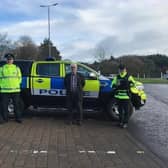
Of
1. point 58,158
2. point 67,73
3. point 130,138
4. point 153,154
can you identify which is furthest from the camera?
point 67,73

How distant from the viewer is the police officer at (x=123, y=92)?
1280cm

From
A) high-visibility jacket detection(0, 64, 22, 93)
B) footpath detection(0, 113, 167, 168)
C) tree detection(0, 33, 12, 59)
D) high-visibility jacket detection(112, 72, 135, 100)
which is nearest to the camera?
footpath detection(0, 113, 167, 168)

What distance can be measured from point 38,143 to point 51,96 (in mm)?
4157

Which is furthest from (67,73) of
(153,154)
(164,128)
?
(153,154)

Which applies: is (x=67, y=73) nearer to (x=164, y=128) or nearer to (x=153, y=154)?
(x=164, y=128)

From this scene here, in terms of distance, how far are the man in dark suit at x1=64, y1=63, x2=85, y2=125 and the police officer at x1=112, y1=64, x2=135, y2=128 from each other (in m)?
0.96

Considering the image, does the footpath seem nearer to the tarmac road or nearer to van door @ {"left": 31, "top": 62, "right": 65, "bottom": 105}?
the tarmac road

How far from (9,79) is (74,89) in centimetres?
174

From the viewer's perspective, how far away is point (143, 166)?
26.2 ft

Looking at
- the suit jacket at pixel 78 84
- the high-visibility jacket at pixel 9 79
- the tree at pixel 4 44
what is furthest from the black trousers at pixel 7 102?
the tree at pixel 4 44

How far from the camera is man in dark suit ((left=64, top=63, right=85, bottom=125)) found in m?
13.2

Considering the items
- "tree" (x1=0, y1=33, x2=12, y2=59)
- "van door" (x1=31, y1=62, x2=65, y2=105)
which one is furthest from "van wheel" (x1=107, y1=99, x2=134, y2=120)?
"tree" (x1=0, y1=33, x2=12, y2=59)

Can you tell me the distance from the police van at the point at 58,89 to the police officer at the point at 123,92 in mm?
995

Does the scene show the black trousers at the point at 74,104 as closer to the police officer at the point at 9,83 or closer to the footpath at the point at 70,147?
the footpath at the point at 70,147
